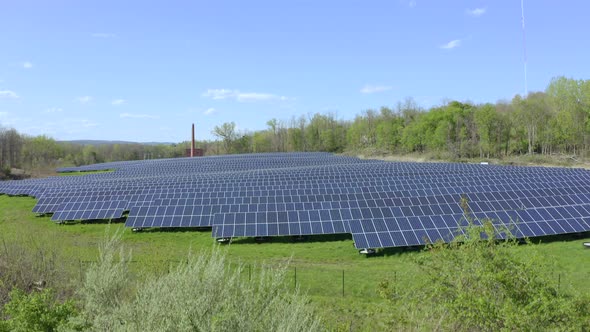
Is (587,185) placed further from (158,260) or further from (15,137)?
(15,137)

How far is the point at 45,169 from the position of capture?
9831cm

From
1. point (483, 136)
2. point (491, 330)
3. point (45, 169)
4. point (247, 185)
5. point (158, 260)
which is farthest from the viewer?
point (45, 169)

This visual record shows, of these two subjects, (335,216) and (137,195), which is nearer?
(335,216)

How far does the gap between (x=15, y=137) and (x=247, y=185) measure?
92.4 m

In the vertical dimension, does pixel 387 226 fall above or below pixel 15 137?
below

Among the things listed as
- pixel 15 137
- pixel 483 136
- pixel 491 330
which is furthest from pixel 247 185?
pixel 15 137

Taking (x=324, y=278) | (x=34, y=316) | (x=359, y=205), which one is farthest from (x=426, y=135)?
(x=34, y=316)

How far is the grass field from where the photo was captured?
14977mm

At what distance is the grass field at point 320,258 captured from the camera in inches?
590

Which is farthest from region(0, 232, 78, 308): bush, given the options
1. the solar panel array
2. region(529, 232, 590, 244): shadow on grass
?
region(529, 232, 590, 244): shadow on grass

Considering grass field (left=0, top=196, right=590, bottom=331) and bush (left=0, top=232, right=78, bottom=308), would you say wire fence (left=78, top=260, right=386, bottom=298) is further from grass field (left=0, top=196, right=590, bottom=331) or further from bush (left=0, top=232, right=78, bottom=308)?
bush (left=0, top=232, right=78, bottom=308)

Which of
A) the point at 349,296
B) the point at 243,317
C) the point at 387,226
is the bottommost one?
the point at 349,296

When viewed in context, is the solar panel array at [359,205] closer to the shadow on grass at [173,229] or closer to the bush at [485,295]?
the shadow on grass at [173,229]

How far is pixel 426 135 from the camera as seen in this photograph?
89562 mm
